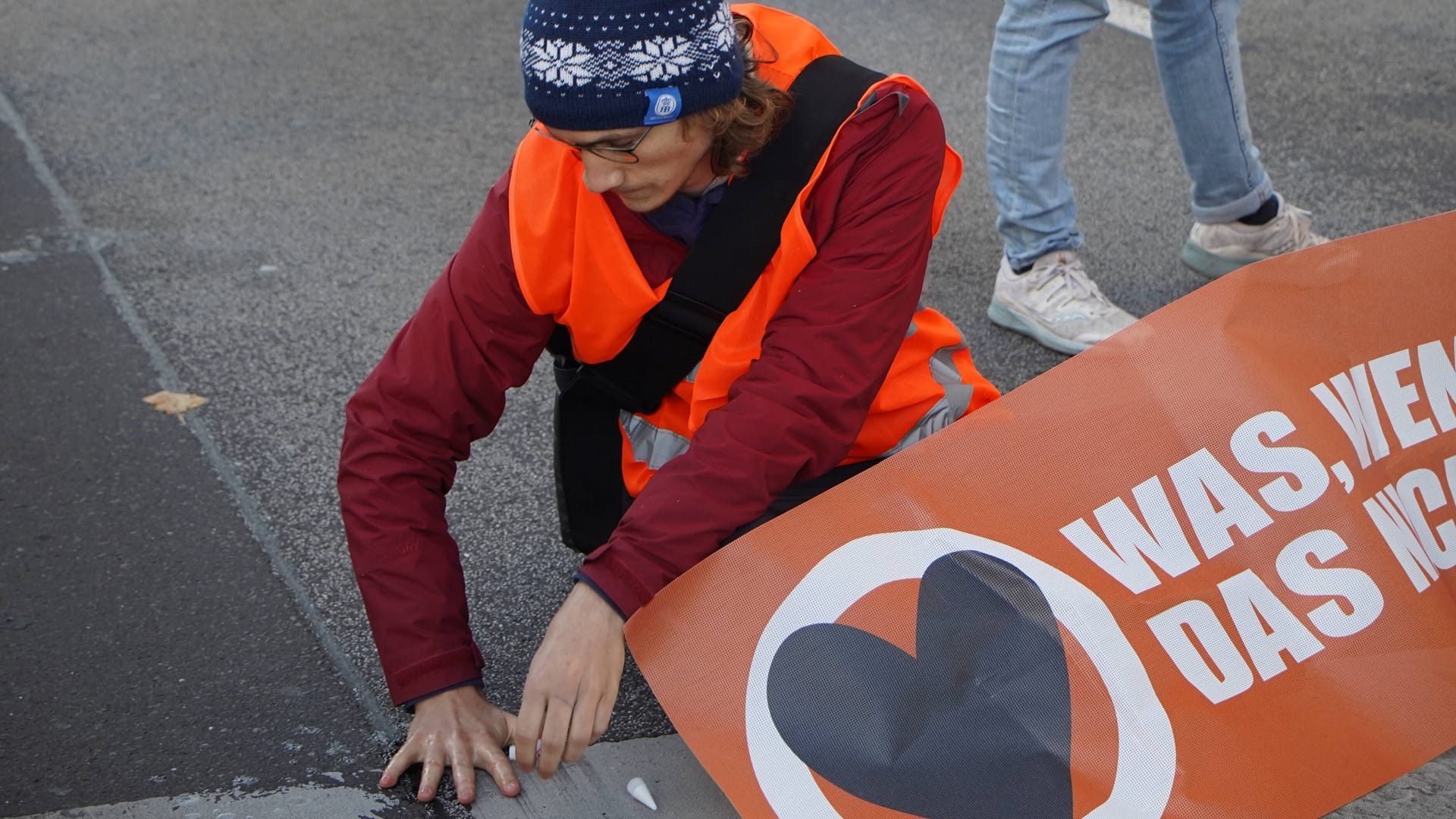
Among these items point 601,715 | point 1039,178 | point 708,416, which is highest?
point 708,416

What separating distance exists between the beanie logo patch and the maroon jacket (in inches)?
7.4

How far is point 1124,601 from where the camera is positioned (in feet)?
5.39

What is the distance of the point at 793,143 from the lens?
183 centimetres

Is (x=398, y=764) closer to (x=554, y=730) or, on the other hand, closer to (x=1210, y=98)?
(x=554, y=730)

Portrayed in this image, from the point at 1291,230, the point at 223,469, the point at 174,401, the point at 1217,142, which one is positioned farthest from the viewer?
the point at 1291,230

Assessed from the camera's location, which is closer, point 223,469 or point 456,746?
point 456,746

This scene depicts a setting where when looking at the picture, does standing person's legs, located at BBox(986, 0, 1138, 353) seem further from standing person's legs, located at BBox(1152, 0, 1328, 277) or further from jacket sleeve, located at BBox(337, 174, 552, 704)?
jacket sleeve, located at BBox(337, 174, 552, 704)

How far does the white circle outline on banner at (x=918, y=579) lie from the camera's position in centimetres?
155

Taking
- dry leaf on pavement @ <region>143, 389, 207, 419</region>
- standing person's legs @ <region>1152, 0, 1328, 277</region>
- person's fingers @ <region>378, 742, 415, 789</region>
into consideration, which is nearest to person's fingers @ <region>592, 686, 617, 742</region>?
person's fingers @ <region>378, 742, 415, 789</region>

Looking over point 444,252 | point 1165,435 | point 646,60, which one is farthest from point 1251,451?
point 444,252

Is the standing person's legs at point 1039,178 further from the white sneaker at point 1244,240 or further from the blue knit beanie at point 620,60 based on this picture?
the blue knit beanie at point 620,60

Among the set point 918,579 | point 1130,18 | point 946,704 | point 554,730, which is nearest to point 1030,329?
point 918,579

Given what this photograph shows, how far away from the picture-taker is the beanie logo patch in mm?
1679

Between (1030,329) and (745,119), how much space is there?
1.65 m
